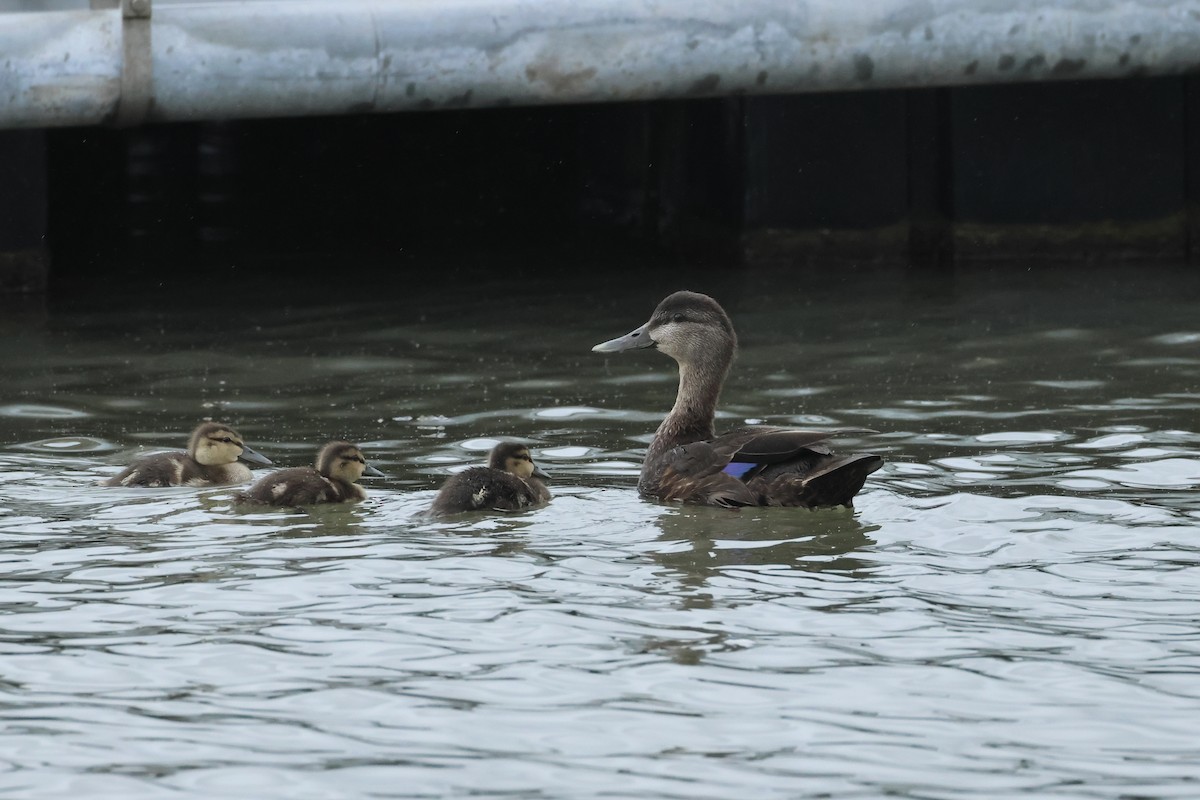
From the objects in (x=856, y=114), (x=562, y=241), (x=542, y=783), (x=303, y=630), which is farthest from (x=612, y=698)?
(x=562, y=241)

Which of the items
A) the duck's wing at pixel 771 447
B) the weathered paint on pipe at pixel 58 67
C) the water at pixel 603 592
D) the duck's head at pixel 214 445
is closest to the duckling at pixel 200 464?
the duck's head at pixel 214 445

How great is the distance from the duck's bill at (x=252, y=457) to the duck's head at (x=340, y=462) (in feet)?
A: 2.07

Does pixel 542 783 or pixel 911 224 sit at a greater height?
pixel 911 224

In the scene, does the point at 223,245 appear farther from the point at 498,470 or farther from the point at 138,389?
the point at 498,470

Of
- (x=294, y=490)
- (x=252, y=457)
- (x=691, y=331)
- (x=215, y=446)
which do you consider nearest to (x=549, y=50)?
(x=691, y=331)

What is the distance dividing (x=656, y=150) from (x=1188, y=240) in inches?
157

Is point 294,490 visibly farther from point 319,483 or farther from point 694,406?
point 694,406

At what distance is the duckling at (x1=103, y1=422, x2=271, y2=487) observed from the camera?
754cm

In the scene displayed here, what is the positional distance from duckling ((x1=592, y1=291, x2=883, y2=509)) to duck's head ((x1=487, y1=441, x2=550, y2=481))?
45cm

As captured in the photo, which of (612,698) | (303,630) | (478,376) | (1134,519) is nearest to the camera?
(612,698)

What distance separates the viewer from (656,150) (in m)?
15.7

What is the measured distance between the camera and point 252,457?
26.2 ft

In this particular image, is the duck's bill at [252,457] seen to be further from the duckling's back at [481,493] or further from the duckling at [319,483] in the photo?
the duckling's back at [481,493]

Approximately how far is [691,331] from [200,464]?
77.5 inches
